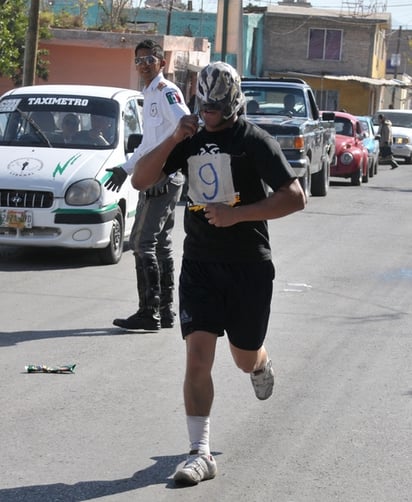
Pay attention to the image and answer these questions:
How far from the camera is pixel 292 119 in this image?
19.7m

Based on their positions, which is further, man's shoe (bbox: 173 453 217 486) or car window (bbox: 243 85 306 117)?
car window (bbox: 243 85 306 117)

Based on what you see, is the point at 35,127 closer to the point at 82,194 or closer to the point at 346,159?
the point at 82,194

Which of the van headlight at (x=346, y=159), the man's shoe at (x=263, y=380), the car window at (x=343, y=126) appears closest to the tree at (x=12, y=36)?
the car window at (x=343, y=126)

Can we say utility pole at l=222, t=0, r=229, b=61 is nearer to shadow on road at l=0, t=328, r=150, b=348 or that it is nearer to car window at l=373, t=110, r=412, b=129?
car window at l=373, t=110, r=412, b=129

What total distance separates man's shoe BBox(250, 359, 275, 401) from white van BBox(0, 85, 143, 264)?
534cm

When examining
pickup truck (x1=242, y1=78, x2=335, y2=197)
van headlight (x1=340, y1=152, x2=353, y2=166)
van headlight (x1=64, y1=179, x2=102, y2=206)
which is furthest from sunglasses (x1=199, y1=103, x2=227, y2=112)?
van headlight (x1=340, y1=152, x2=353, y2=166)

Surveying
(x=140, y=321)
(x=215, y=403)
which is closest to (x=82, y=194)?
(x=140, y=321)

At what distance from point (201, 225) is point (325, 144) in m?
17.0

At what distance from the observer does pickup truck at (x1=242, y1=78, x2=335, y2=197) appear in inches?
748

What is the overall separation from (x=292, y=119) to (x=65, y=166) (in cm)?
889

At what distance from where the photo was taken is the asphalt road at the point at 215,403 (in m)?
5.25

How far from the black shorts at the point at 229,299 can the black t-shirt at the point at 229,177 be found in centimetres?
5

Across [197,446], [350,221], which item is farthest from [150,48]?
[350,221]

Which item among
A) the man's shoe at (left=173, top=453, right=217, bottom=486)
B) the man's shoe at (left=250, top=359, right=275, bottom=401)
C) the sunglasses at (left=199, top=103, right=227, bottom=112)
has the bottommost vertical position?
the man's shoe at (left=173, top=453, right=217, bottom=486)
